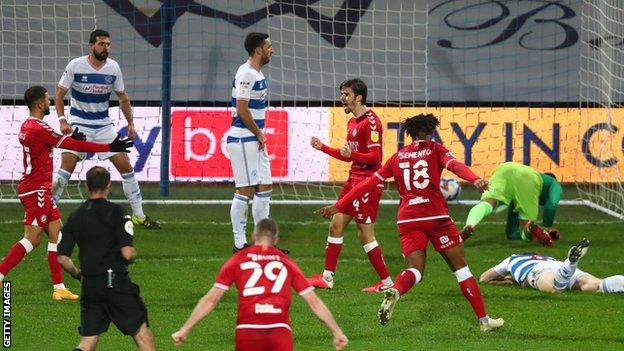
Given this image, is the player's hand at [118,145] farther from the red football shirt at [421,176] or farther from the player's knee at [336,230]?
the player's knee at [336,230]

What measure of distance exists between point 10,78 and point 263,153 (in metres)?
7.35

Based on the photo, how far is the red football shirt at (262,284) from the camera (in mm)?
7613

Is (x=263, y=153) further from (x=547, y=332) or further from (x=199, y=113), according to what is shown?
(x=199, y=113)

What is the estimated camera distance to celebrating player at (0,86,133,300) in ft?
37.7

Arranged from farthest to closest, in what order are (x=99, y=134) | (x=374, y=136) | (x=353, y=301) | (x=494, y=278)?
(x=99, y=134), (x=494, y=278), (x=374, y=136), (x=353, y=301)

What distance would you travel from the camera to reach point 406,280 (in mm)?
10469

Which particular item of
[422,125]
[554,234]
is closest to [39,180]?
[422,125]

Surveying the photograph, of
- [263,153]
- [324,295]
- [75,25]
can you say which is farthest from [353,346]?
[75,25]

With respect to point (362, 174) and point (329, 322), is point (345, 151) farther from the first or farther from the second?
point (329, 322)

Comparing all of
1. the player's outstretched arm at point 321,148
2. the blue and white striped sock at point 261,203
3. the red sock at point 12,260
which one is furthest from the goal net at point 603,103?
the red sock at point 12,260

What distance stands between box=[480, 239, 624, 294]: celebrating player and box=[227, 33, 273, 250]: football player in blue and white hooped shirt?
2.47 metres

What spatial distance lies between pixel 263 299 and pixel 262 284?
86mm

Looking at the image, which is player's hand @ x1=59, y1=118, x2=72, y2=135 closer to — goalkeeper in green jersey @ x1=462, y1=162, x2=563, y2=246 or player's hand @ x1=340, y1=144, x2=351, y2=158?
player's hand @ x1=340, y1=144, x2=351, y2=158

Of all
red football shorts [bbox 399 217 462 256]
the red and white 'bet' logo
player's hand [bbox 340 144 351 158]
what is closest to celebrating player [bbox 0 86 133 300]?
player's hand [bbox 340 144 351 158]
